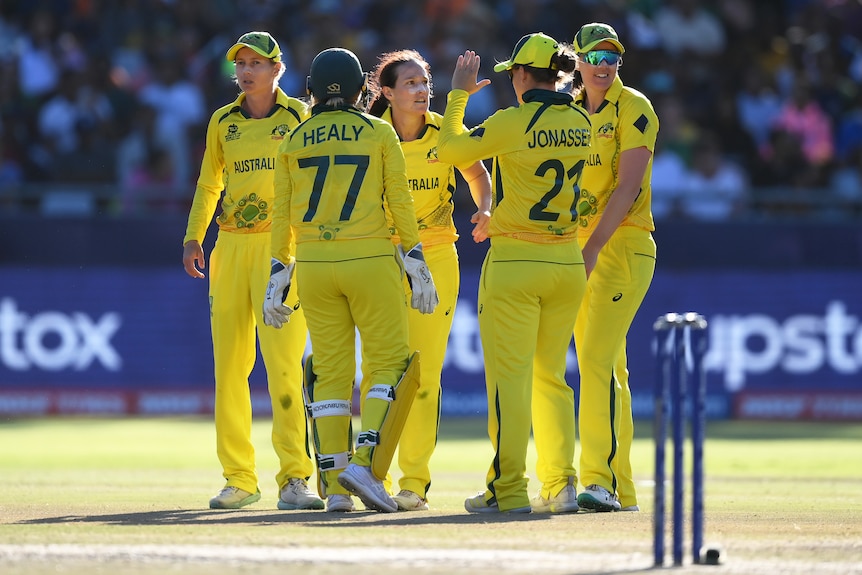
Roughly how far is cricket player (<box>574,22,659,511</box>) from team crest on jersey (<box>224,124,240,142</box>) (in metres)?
2.07

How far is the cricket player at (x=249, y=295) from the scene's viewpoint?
907cm

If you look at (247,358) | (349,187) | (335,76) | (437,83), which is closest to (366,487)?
(247,358)

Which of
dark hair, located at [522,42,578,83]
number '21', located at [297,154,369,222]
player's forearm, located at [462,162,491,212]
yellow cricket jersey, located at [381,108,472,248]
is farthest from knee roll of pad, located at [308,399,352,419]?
dark hair, located at [522,42,578,83]

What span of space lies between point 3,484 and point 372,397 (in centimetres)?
331

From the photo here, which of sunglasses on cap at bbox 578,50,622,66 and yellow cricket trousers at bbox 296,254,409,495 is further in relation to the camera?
sunglasses on cap at bbox 578,50,622,66

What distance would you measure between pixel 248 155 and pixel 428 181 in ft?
3.56

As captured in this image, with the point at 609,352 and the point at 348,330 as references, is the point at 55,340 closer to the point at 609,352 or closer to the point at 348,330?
the point at 348,330

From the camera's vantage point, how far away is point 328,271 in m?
8.26

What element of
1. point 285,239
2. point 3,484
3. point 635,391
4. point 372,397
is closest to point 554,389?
point 372,397

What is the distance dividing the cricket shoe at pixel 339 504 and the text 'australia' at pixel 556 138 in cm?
216

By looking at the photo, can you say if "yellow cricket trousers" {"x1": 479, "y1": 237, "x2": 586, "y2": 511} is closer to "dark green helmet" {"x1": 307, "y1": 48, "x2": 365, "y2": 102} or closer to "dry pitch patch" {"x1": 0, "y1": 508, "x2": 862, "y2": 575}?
"dry pitch patch" {"x1": 0, "y1": 508, "x2": 862, "y2": 575}

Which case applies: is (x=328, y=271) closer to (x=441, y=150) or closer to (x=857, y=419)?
(x=441, y=150)

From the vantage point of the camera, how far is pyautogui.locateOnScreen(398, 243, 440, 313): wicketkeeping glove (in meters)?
8.24

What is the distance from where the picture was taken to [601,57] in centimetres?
873
